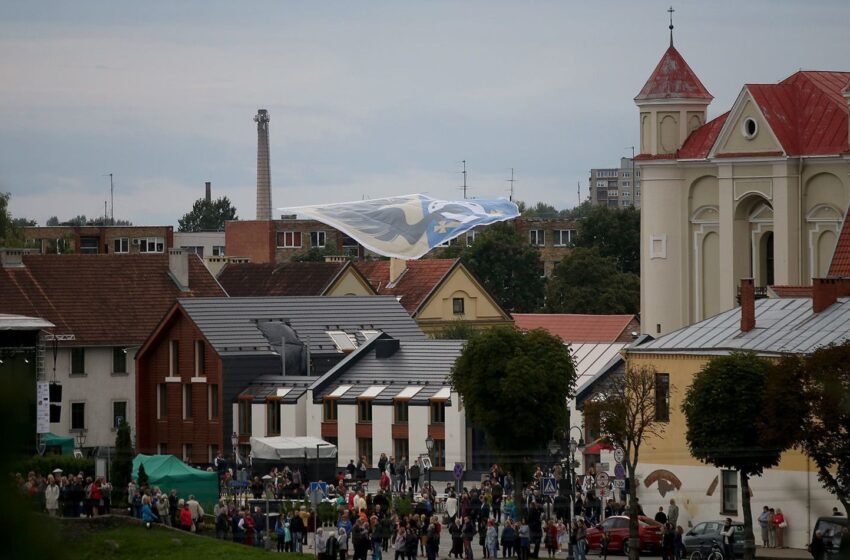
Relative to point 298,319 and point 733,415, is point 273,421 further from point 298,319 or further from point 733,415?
point 733,415

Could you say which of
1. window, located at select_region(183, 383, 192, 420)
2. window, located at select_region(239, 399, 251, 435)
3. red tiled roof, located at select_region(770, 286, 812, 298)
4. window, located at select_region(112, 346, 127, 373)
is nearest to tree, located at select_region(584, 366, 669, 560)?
red tiled roof, located at select_region(770, 286, 812, 298)

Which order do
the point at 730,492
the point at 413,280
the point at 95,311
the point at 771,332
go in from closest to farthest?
the point at 730,492 → the point at 771,332 → the point at 95,311 → the point at 413,280

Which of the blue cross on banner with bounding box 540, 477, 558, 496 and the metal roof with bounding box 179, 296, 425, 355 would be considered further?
the metal roof with bounding box 179, 296, 425, 355

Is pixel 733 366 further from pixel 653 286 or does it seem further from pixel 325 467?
pixel 653 286

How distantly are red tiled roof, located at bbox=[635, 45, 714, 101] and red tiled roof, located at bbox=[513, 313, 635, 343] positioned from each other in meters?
15.0

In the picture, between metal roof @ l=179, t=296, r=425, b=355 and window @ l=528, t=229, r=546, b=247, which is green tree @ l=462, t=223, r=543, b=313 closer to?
window @ l=528, t=229, r=546, b=247

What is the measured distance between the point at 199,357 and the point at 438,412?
11.7 m

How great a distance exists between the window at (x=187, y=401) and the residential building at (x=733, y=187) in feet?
97.1

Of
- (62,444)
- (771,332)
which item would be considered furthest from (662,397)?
(62,444)

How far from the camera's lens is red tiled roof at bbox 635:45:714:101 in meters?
90.0

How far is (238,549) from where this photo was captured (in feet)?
132

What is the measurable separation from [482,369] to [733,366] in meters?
12.0

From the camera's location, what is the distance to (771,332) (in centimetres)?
4500

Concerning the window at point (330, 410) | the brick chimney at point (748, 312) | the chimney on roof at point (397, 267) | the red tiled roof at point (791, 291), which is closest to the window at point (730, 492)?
the brick chimney at point (748, 312)
